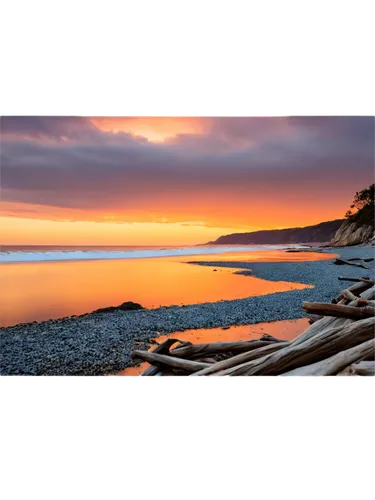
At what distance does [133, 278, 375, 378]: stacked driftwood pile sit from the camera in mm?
2488

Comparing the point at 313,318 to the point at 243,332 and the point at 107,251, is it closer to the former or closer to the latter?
the point at 243,332

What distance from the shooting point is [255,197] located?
2.99 meters

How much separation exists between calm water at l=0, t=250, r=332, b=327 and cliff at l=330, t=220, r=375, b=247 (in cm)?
25

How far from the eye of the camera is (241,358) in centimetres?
263

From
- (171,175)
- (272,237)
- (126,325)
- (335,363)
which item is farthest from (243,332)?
(171,175)

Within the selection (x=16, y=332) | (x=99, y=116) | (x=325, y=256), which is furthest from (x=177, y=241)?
(x=16, y=332)

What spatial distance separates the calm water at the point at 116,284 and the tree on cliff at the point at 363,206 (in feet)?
1.56

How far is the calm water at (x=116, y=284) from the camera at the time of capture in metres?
3.04

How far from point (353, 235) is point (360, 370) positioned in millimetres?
1171

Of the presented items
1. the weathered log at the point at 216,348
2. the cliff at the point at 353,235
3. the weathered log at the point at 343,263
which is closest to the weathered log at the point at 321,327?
the weathered log at the point at 216,348

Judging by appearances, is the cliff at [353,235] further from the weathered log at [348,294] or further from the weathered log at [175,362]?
the weathered log at [175,362]

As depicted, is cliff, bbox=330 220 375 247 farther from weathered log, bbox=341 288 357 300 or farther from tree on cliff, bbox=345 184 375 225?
weathered log, bbox=341 288 357 300

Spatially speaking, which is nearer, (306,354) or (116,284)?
(306,354)
